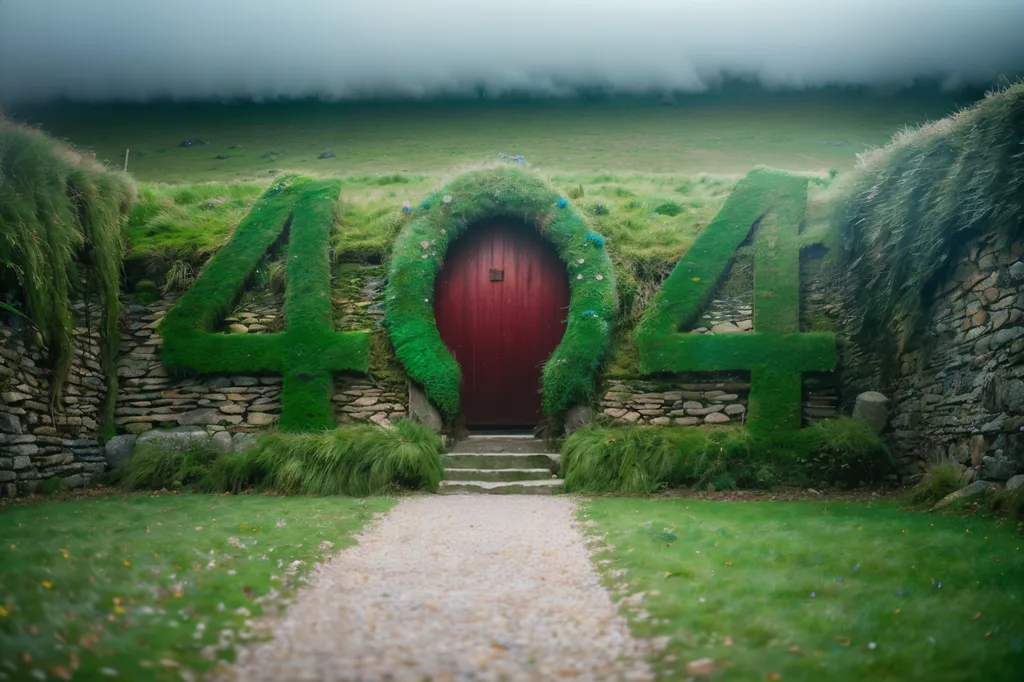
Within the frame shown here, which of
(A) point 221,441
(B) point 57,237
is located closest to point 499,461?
(A) point 221,441

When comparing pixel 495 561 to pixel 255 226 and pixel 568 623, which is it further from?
pixel 255 226

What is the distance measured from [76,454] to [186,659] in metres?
7.28

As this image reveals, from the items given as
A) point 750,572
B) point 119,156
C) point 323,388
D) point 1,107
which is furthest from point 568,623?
point 119,156

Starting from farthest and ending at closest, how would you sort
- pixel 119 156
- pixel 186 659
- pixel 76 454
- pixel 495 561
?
pixel 119 156 → pixel 76 454 → pixel 495 561 → pixel 186 659

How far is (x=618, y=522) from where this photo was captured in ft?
21.6

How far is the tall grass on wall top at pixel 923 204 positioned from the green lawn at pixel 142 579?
682 cm

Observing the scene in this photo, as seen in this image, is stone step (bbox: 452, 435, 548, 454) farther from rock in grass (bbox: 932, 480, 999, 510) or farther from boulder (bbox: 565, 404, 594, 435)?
rock in grass (bbox: 932, 480, 999, 510)

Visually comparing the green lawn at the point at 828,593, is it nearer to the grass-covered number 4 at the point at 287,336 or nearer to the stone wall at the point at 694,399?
the stone wall at the point at 694,399

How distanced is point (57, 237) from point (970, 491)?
1045 cm

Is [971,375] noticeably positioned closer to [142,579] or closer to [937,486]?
[937,486]

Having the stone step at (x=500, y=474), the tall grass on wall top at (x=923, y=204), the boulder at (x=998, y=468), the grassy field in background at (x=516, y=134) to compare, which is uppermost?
the grassy field in background at (x=516, y=134)

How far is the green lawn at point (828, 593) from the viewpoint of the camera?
314 cm

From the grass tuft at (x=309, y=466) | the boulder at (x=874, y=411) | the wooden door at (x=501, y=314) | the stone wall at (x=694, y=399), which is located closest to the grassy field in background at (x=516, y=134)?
the wooden door at (x=501, y=314)

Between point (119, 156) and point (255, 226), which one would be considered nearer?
point (255, 226)
